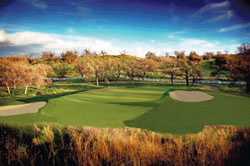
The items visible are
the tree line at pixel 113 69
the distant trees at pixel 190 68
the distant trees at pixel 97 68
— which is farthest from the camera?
the distant trees at pixel 97 68

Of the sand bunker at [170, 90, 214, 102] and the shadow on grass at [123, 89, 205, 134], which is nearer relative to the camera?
the shadow on grass at [123, 89, 205, 134]

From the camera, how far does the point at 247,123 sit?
10.5 m

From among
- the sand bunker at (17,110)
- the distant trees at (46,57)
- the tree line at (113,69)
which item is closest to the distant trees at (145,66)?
the tree line at (113,69)

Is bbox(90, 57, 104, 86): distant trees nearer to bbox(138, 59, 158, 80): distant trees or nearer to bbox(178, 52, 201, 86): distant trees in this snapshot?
bbox(138, 59, 158, 80): distant trees

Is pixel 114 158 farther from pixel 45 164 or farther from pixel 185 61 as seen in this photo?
pixel 185 61

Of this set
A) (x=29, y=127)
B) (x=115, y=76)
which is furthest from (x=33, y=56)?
(x=29, y=127)

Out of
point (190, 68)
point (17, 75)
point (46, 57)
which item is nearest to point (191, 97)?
point (190, 68)

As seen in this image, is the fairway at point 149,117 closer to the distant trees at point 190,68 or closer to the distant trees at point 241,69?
the distant trees at point 241,69

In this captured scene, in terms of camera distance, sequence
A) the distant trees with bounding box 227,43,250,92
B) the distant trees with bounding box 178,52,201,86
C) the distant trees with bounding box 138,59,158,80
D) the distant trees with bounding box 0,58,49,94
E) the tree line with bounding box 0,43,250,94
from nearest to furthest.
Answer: the distant trees with bounding box 227,43,250,92, the distant trees with bounding box 0,58,49,94, the tree line with bounding box 0,43,250,94, the distant trees with bounding box 178,52,201,86, the distant trees with bounding box 138,59,158,80

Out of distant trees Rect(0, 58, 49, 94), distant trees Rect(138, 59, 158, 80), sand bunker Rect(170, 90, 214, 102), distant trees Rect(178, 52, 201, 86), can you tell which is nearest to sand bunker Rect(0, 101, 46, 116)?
distant trees Rect(0, 58, 49, 94)

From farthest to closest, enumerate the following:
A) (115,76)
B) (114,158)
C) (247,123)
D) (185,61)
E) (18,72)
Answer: (115,76), (185,61), (18,72), (247,123), (114,158)

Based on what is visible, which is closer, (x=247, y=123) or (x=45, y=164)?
(x=45, y=164)

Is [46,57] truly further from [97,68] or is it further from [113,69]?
[97,68]

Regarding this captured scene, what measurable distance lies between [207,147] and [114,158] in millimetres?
3653
